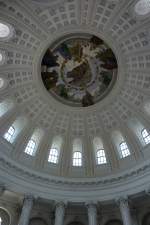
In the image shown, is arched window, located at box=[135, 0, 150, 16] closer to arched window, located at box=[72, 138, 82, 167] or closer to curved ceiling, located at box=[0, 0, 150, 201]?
curved ceiling, located at box=[0, 0, 150, 201]

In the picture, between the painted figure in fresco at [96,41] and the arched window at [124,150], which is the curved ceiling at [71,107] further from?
the painted figure in fresco at [96,41]

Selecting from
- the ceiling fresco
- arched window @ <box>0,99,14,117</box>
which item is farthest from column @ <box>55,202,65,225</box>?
the ceiling fresco

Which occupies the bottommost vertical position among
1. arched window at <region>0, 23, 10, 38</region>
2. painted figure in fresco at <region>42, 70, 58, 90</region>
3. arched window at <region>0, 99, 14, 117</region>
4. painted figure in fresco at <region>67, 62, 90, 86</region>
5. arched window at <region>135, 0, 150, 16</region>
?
arched window at <region>0, 99, 14, 117</region>

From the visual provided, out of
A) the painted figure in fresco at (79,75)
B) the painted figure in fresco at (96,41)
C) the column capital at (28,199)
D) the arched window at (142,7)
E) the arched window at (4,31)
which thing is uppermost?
the painted figure in fresco at (96,41)

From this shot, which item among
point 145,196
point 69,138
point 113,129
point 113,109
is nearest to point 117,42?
point 113,109

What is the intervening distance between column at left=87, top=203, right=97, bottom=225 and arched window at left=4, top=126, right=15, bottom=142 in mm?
9855

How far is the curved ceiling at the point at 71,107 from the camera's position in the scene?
936 inches

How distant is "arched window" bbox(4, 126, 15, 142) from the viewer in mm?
26994

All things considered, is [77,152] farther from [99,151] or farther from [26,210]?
[26,210]

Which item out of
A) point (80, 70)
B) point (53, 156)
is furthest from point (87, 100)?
point (53, 156)

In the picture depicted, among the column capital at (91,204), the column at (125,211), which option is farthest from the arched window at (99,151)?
the column at (125,211)

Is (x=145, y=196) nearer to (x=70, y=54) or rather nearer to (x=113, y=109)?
(x=113, y=109)

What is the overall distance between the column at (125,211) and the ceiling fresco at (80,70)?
415 inches

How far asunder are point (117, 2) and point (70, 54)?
7.32 meters
